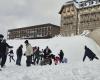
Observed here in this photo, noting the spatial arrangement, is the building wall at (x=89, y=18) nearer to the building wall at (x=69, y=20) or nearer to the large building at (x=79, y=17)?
the large building at (x=79, y=17)

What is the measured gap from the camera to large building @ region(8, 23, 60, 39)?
11012 centimetres

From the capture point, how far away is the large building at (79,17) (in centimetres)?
9441

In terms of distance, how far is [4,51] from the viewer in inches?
722

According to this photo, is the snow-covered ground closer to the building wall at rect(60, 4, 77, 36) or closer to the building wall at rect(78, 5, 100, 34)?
the building wall at rect(78, 5, 100, 34)

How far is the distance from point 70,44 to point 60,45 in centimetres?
189

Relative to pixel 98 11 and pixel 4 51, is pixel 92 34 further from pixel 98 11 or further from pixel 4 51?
pixel 4 51

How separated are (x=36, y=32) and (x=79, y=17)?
20.9 metres

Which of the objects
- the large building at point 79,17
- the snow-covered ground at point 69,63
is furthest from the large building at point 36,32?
the snow-covered ground at point 69,63

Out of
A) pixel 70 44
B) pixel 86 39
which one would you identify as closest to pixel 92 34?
pixel 86 39

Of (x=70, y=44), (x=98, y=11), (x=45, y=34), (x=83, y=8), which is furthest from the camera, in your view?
(x=45, y=34)

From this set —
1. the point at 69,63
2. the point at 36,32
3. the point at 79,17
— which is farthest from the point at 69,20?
the point at 69,63

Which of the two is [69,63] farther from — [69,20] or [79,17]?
[69,20]

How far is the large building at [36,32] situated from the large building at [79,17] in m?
6.63

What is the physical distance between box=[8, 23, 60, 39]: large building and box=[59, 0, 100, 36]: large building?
663 centimetres
